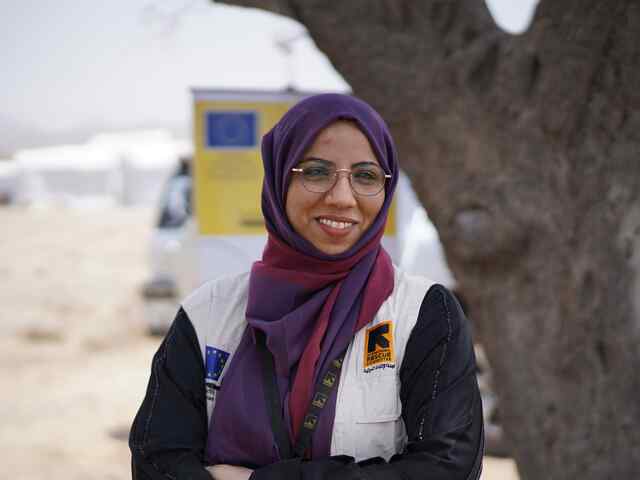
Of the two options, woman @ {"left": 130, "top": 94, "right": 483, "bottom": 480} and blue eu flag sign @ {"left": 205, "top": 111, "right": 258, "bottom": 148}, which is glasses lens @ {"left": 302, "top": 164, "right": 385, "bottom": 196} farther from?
blue eu flag sign @ {"left": 205, "top": 111, "right": 258, "bottom": 148}

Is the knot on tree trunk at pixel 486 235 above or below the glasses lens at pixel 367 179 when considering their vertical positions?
below

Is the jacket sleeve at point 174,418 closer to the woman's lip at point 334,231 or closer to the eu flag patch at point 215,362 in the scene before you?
the eu flag patch at point 215,362

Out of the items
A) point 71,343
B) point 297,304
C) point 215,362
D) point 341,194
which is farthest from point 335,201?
point 71,343

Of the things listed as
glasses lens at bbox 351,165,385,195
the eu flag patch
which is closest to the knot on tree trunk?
glasses lens at bbox 351,165,385,195

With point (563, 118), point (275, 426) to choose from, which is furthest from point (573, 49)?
point (275, 426)

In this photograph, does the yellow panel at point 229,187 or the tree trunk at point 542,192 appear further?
the yellow panel at point 229,187

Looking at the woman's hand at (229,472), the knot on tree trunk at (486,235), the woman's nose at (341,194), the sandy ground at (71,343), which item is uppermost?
the woman's nose at (341,194)

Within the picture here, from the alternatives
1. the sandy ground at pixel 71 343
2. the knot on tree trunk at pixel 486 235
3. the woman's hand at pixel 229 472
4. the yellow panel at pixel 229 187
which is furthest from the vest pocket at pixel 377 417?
the sandy ground at pixel 71 343

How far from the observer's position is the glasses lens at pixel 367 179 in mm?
1612

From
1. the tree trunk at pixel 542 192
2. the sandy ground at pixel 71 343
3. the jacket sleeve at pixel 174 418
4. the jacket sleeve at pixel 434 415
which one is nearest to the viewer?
the jacket sleeve at pixel 434 415

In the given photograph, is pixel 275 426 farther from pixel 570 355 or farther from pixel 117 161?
pixel 117 161

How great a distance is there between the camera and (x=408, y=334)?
1.58m

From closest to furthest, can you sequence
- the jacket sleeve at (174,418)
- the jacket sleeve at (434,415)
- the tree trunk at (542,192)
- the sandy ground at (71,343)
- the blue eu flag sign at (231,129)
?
1. the jacket sleeve at (434,415)
2. the jacket sleeve at (174,418)
3. the tree trunk at (542,192)
4. the blue eu flag sign at (231,129)
5. the sandy ground at (71,343)

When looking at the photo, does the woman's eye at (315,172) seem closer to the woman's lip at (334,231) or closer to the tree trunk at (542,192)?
the woman's lip at (334,231)
